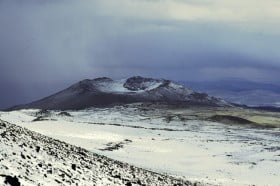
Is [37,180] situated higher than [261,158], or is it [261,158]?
[37,180]

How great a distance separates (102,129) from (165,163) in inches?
1402

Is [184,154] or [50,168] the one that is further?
[184,154]

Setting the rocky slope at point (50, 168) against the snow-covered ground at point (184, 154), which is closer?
the rocky slope at point (50, 168)

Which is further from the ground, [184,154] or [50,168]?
[50,168]

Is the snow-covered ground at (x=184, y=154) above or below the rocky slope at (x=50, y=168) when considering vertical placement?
below

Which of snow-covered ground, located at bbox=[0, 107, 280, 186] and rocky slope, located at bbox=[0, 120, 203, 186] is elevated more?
rocky slope, located at bbox=[0, 120, 203, 186]

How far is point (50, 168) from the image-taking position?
30.6 meters

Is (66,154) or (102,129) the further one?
(102,129)

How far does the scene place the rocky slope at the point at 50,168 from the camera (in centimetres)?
2728

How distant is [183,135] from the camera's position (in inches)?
4333

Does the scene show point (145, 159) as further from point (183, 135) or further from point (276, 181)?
point (183, 135)

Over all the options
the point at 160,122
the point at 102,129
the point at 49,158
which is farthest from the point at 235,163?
Result: the point at 160,122

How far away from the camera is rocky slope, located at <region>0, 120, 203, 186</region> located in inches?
1074

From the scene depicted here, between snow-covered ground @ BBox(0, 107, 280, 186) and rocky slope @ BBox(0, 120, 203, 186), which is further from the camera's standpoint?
snow-covered ground @ BBox(0, 107, 280, 186)
